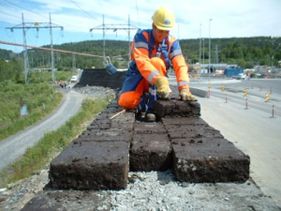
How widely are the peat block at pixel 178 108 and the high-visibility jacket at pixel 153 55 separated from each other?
1.12 ft

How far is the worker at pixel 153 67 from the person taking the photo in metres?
5.32

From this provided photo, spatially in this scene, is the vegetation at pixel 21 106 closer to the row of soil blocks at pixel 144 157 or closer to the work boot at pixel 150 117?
the work boot at pixel 150 117

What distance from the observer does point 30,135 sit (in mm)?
33688

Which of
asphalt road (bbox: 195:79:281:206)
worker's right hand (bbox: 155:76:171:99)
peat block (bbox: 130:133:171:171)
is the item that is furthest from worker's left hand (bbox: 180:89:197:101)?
peat block (bbox: 130:133:171:171)

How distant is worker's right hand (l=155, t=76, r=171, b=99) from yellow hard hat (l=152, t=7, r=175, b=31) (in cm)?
65

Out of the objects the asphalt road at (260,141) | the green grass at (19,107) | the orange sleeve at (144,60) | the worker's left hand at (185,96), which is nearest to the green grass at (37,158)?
the asphalt road at (260,141)

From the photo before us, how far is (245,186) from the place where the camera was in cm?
298

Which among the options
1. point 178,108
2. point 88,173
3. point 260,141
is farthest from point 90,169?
point 260,141

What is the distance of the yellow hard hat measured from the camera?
5.34 metres

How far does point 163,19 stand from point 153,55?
58 cm

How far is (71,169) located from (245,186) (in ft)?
3.92

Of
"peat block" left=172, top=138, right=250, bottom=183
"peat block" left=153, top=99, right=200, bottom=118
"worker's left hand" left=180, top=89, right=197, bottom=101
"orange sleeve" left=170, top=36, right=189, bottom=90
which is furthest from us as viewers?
"orange sleeve" left=170, top=36, right=189, bottom=90

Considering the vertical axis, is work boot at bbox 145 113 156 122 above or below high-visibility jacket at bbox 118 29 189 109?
below

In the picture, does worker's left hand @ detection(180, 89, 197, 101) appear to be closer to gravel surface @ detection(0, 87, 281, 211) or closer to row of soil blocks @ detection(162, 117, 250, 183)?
row of soil blocks @ detection(162, 117, 250, 183)
